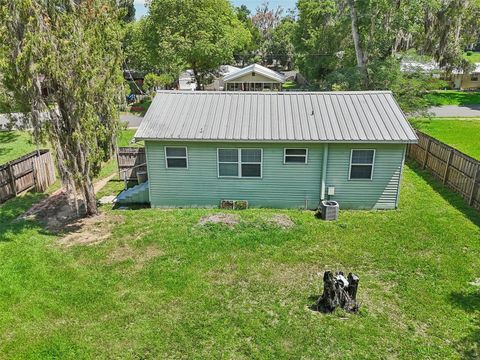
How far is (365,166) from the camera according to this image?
11531 mm

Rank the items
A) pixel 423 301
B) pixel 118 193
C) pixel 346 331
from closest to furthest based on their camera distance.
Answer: pixel 346 331 < pixel 423 301 < pixel 118 193

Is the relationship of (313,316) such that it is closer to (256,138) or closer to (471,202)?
(256,138)

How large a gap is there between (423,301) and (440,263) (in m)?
1.78

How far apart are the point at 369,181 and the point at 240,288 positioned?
6.16m

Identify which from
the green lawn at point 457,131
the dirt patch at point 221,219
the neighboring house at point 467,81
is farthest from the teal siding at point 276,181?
the neighboring house at point 467,81

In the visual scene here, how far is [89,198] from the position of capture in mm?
11219

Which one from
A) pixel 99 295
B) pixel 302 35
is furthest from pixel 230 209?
pixel 302 35

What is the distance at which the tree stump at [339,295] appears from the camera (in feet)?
23.0

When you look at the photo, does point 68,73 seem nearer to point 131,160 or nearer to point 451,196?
point 131,160

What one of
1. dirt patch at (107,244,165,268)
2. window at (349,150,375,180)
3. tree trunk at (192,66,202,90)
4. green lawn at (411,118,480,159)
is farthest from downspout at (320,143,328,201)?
tree trunk at (192,66,202,90)

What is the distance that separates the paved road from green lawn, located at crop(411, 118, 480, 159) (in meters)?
2.48

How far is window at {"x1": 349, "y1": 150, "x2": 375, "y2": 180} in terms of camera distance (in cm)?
1142

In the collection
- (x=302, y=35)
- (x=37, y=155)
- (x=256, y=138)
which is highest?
(x=302, y=35)

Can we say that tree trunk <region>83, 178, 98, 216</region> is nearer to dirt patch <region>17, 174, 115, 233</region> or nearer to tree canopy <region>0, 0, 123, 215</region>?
tree canopy <region>0, 0, 123, 215</region>
